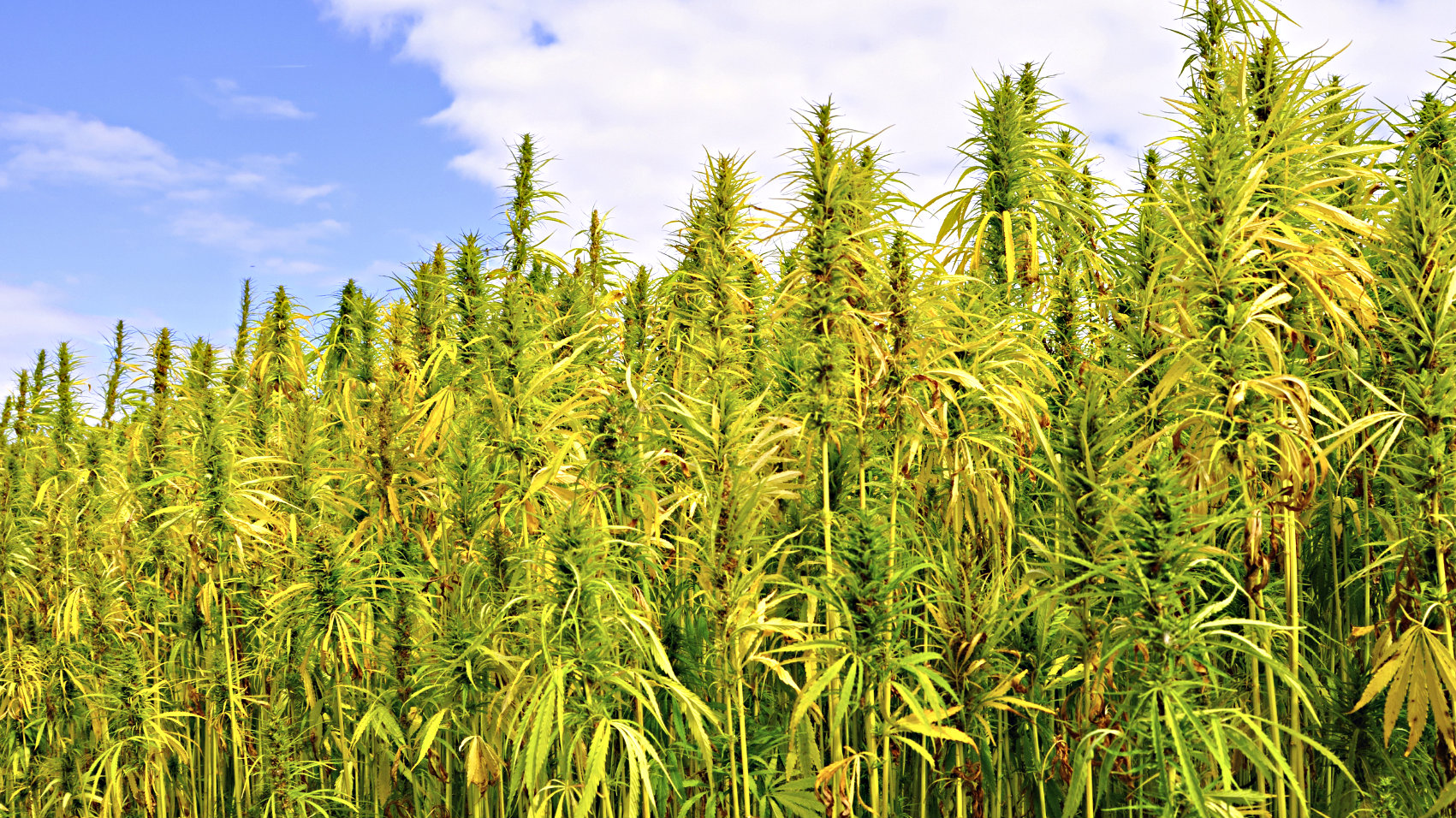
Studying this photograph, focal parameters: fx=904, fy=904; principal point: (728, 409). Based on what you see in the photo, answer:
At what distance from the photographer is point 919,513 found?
10.0ft

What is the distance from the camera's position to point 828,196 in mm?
2691

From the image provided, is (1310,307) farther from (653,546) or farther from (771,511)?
(653,546)

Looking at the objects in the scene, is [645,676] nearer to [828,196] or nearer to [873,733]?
[873,733]

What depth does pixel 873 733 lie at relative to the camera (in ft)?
7.91

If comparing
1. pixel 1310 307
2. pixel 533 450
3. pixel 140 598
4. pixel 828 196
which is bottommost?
pixel 140 598

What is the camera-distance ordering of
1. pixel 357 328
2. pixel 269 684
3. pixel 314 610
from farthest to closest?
pixel 357 328
pixel 269 684
pixel 314 610

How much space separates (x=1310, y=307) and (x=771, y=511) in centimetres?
180

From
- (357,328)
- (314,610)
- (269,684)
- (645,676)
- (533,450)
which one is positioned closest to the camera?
(645,676)

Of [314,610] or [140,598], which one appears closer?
[314,610]

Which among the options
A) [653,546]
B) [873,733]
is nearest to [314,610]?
[653,546]

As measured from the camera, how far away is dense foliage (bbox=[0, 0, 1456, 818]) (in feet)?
7.61

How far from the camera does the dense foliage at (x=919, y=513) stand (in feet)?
7.61

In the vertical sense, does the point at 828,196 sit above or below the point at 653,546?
above

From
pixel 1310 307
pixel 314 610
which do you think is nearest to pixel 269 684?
pixel 314 610
